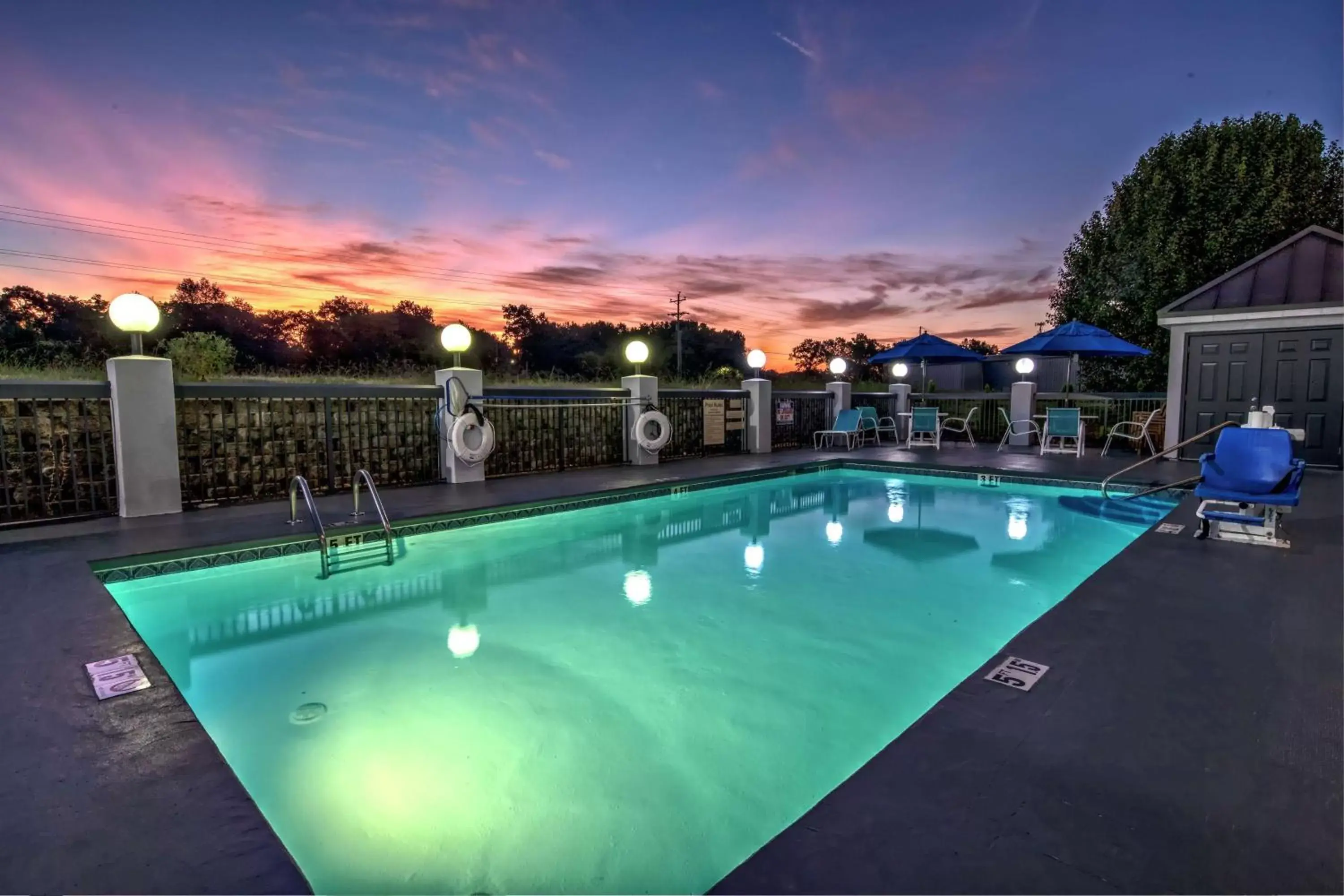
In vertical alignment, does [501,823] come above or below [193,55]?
below

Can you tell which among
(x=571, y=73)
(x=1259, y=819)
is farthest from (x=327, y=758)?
(x=571, y=73)

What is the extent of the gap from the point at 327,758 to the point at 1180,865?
2.42 m

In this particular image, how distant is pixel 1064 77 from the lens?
8.65 metres

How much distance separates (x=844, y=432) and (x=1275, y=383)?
17.1ft

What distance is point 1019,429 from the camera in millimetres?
10859

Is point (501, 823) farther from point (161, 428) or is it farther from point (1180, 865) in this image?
point (161, 428)

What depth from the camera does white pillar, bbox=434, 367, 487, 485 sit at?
21.4ft

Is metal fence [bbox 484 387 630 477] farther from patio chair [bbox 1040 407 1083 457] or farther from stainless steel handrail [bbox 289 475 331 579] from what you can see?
patio chair [bbox 1040 407 1083 457]

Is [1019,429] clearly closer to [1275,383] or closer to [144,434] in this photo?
[1275,383]

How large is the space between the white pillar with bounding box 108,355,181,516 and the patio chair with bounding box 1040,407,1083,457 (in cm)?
1048

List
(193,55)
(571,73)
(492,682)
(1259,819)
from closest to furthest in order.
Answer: (1259,819) → (492,682) → (193,55) → (571,73)

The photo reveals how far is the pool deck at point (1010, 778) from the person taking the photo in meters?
1.22

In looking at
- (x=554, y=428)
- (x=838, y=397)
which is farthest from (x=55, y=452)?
(x=838, y=397)

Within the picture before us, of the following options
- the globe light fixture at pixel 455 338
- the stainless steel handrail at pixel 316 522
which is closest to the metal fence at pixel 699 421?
the globe light fixture at pixel 455 338
